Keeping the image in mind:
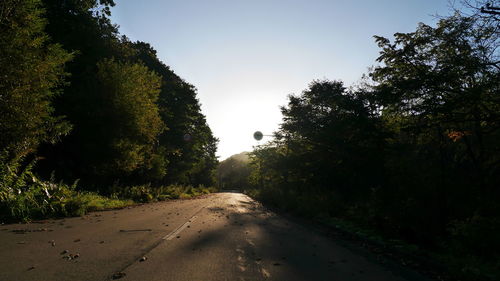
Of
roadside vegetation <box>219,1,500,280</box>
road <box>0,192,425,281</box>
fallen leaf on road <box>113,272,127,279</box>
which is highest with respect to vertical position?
roadside vegetation <box>219,1,500,280</box>

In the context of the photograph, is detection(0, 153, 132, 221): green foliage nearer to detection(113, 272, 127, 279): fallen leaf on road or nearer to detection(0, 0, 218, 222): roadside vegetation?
detection(0, 0, 218, 222): roadside vegetation

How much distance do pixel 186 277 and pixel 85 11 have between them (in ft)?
80.9

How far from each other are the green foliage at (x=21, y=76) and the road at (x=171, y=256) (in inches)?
164

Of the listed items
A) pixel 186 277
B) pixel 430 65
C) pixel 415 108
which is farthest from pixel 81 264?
pixel 430 65

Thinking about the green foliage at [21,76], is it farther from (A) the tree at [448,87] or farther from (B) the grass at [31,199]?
(A) the tree at [448,87]

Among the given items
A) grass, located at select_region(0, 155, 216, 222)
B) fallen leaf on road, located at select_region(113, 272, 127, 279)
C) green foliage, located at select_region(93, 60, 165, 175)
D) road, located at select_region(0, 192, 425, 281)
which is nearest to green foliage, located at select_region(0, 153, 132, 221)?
grass, located at select_region(0, 155, 216, 222)

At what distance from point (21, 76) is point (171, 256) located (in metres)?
9.62

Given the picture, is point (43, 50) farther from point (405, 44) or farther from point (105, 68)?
point (405, 44)

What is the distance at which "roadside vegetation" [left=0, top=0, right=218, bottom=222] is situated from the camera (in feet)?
35.8

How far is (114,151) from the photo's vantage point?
19.9 m

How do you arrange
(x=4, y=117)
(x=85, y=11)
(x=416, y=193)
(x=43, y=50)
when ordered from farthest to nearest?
(x=85, y=11)
(x=43, y=50)
(x=4, y=117)
(x=416, y=193)

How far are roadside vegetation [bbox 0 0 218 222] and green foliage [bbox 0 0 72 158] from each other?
3 cm

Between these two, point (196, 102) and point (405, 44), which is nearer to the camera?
point (405, 44)

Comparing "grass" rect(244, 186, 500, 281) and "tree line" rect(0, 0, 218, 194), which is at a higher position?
"tree line" rect(0, 0, 218, 194)
